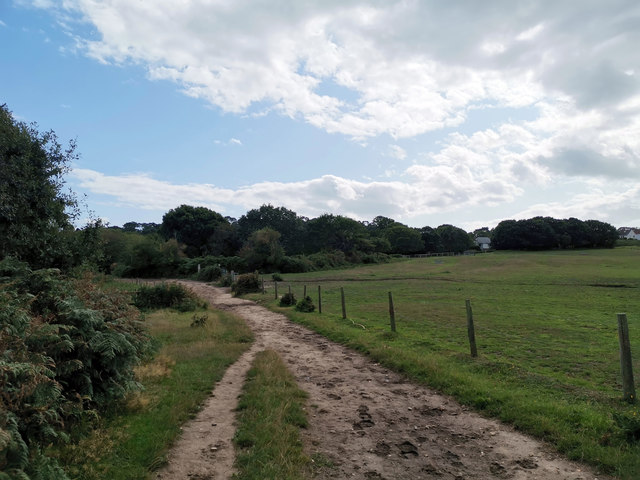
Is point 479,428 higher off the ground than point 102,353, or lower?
lower

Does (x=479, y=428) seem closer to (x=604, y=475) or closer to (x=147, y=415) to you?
(x=604, y=475)

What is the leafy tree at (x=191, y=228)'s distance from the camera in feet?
285

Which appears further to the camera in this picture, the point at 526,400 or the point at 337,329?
the point at 337,329

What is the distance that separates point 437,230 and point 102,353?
123048 mm

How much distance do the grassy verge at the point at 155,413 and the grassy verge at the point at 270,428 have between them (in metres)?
0.93

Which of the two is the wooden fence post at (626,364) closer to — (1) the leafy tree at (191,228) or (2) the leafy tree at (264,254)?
(2) the leafy tree at (264,254)

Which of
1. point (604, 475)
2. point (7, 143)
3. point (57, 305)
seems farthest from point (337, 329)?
point (7, 143)

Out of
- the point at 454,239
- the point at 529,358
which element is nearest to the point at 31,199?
the point at 529,358

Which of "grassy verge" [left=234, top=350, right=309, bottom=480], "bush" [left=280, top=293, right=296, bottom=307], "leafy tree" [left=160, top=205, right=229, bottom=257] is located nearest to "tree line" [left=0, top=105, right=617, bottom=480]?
"grassy verge" [left=234, top=350, right=309, bottom=480]

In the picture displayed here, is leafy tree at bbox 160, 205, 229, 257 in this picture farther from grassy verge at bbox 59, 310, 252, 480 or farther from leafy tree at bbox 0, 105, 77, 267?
grassy verge at bbox 59, 310, 252, 480

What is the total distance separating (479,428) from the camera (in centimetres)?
602

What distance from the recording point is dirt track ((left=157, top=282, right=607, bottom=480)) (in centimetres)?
474

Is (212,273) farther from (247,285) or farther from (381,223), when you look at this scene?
(381,223)

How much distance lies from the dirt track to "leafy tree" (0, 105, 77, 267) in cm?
851
